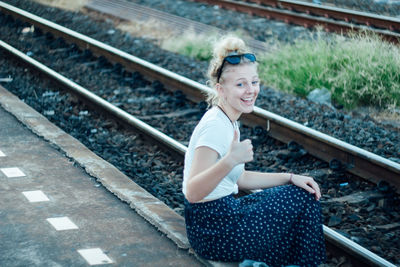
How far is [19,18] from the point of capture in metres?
12.9

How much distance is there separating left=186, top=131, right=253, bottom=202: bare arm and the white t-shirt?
4cm

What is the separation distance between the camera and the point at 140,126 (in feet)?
22.8

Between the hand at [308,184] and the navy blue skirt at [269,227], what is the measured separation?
3cm

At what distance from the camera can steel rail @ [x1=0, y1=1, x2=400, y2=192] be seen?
538 cm

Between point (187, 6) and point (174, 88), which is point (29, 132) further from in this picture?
point (187, 6)

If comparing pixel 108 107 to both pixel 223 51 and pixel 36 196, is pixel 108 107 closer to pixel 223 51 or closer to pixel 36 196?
pixel 36 196

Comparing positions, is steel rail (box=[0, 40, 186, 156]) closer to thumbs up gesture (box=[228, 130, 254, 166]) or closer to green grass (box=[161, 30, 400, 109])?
green grass (box=[161, 30, 400, 109])

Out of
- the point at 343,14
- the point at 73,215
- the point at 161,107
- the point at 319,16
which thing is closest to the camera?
the point at 73,215

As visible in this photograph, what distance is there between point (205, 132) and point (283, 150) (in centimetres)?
285

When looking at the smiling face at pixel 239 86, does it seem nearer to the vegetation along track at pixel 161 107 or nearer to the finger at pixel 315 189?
the finger at pixel 315 189

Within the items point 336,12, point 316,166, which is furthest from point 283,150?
point 336,12

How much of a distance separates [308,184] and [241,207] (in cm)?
41

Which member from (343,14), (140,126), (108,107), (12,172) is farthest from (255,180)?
(343,14)

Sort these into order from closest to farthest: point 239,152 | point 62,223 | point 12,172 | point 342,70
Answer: point 239,152, point 62,223, point 12,172, point 342,70
